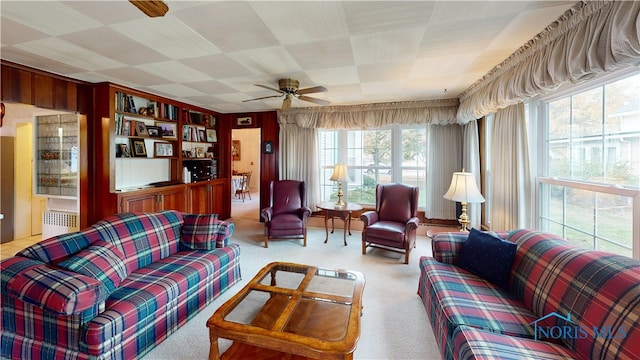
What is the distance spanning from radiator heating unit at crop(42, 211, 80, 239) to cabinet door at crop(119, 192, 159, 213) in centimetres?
75

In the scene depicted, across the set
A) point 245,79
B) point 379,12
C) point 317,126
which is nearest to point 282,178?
point 317,126

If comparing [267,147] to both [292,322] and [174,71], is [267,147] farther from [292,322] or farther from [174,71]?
[292,322]

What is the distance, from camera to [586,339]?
1.33m

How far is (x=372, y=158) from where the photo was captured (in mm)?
5363

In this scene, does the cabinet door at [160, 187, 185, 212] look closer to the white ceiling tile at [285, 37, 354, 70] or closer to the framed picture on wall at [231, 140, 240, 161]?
the white ceiling tile at [285, 37, 354, 70]

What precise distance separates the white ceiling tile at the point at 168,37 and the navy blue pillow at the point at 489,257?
296 cm

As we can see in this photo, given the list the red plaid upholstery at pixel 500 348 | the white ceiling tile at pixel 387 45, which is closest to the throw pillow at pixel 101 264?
the red plaid upholstery at pixel 500 348

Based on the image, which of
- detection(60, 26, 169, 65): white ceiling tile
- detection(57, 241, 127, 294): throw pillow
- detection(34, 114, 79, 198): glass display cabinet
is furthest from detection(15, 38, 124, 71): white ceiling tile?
A: detection(57, 241, 127, 294): throw pillow

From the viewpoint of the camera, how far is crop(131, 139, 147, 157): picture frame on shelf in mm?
4285

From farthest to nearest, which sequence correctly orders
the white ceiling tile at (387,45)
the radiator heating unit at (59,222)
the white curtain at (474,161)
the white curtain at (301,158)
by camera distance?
1. the white curtain at (301,158)
2. the white curtain at (474,161)
3. the radiator heating unit at (59,222)
4. the white ceiling tile at (387,45)

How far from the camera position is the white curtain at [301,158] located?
5.43 metres

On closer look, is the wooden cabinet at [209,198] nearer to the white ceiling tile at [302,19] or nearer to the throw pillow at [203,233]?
the throw pillow at [203,233]

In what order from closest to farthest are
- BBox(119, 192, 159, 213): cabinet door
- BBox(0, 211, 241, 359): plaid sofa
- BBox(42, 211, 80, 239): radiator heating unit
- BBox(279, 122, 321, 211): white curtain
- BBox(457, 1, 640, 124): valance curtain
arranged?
BBox(457, 1, 640, 124): valance curtain < BBox(0, 211, 241, 359): plaid sofa < BBox(119, 192, 159, 213): cabinet door < BBox(42, 211, 80, 239): radiator heating unit < BBox(279, 122, 321, 211): white curtain

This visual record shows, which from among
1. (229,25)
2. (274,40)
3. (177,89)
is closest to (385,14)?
(274,40)
